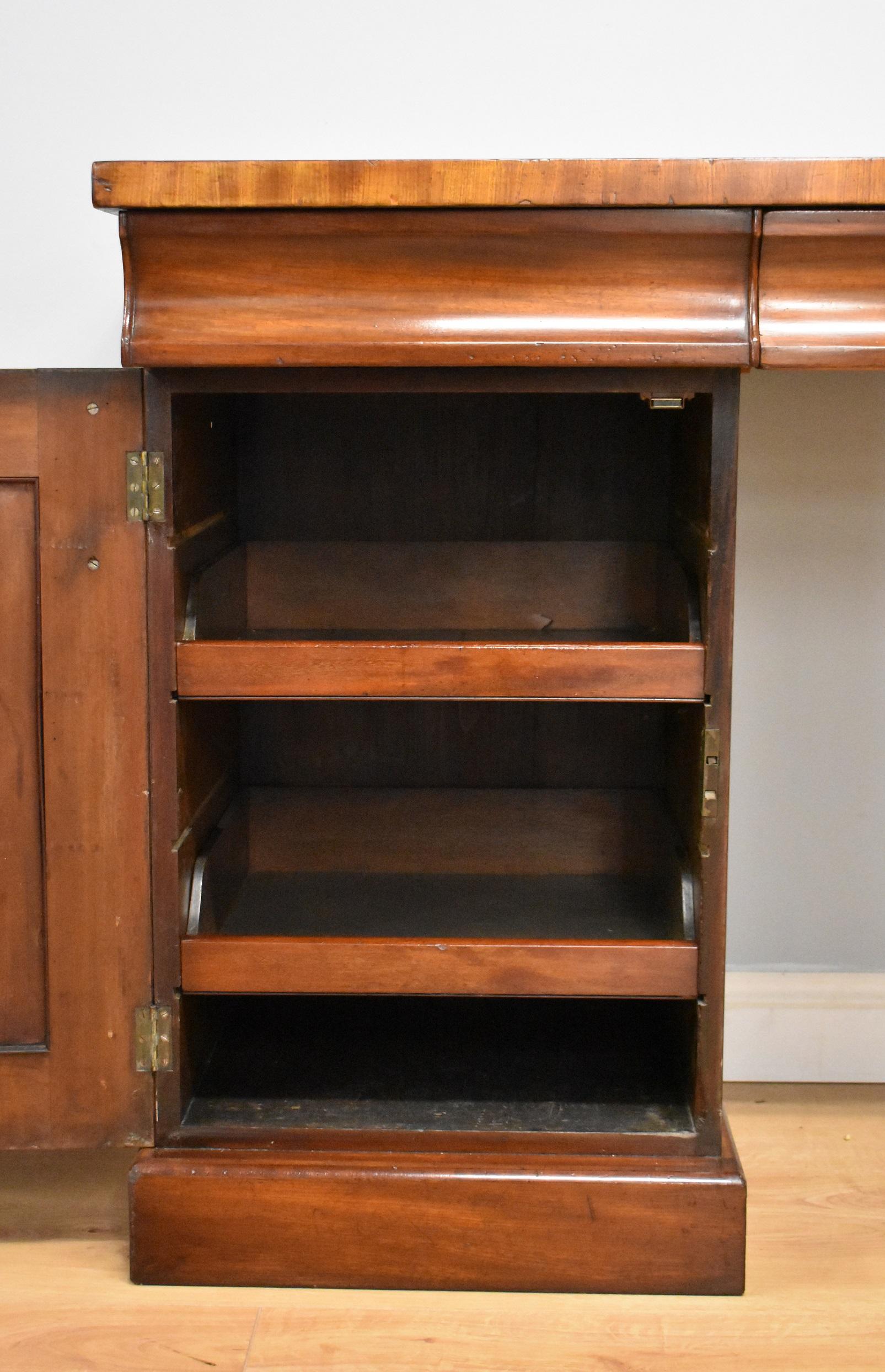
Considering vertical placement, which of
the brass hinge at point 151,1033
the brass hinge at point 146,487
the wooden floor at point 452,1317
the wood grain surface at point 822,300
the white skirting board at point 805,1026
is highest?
the wood grain surface at point 822,300

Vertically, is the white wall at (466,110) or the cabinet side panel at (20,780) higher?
the white wall at (466,110)

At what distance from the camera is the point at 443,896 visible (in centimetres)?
224

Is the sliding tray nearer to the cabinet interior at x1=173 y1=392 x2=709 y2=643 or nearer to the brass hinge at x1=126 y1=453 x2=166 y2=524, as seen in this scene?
the cabinet interior at x1=173 y1=392 x2=709 y2=643

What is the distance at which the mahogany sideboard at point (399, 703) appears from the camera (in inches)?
66.4

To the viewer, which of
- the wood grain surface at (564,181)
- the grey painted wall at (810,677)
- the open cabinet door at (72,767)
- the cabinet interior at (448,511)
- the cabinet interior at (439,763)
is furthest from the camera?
the grey painted wall at (810,677)

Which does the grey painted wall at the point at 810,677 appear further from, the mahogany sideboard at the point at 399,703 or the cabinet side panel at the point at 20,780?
the cabinet side panel at the point at 20,780

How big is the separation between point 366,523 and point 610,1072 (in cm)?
100

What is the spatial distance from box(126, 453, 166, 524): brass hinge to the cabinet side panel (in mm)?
135

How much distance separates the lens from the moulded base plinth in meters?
1.86

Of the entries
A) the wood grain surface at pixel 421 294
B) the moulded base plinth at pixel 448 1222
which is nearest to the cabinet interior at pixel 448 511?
the wood grain surface at pixel 421 294

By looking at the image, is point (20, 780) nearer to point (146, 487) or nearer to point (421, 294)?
point (146, 487)

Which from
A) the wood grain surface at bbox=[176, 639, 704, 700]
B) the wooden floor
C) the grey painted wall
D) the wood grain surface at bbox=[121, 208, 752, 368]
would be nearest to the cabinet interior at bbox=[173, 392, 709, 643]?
the grey painted wall

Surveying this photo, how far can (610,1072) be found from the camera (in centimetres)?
215

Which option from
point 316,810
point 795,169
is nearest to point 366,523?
point 316,810
